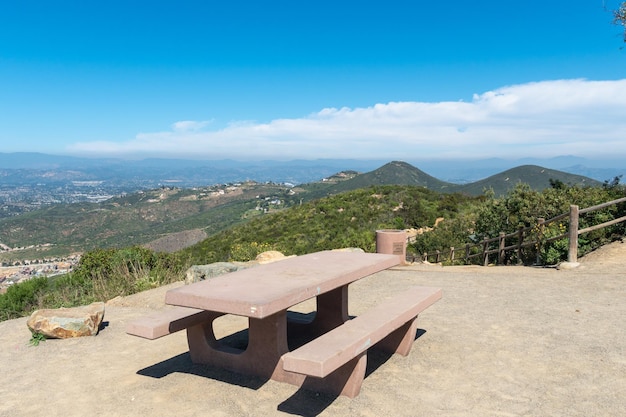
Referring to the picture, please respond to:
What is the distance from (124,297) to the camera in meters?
7.63

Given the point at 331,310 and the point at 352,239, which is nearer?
the point at 331,310

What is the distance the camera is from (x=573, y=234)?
8.46 metres

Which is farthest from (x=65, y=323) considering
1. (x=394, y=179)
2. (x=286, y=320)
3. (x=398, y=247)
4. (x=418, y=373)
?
(x=394, y=179)

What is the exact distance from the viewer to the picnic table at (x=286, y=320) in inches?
124

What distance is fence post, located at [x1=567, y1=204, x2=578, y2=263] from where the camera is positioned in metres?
8.40

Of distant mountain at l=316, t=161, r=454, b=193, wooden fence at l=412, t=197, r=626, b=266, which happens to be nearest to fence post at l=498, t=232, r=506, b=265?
wooden fence at l=412, t=197, r=626, b=266

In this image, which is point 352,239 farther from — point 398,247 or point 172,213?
point 172,213

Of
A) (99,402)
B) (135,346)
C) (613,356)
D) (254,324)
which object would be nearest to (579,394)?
(613,356)

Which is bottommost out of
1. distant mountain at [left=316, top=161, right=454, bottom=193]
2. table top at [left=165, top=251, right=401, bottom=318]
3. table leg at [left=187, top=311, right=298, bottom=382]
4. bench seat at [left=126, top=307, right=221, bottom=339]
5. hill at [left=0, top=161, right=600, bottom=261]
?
hill at [left=0, top=161, right=600, bottom=261]

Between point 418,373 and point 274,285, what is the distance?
1.55m

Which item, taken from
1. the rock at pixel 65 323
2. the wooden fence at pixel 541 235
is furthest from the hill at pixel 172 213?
the rock at pixel 65 323

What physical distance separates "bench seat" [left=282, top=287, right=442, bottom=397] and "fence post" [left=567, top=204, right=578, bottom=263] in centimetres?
519

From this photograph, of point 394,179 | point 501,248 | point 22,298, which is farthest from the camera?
point 394,179

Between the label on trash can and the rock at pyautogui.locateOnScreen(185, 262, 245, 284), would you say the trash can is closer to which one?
the label on trash can
